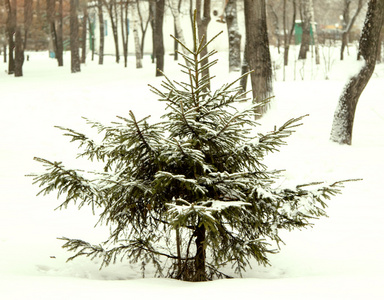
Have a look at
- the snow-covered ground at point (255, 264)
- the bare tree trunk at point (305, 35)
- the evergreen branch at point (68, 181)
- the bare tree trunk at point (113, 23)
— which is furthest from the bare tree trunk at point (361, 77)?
the bare tree trunk at point (113, 23)

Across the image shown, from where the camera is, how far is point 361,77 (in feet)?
34.3

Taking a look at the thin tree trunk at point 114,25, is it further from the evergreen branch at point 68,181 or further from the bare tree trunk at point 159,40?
the evergreen branch at point 68,181

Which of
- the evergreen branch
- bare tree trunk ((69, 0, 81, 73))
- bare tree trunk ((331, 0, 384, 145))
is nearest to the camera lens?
the evergreen branch

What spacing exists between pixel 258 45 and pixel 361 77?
2.46 meters

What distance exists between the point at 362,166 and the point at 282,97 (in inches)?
243

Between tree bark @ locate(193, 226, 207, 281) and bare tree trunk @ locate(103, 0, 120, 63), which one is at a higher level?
bare tree trunk @ locate(103, 0, 120, 63)

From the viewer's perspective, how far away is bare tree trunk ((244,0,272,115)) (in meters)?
11.7

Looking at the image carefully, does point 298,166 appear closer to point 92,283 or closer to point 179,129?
point 179,129

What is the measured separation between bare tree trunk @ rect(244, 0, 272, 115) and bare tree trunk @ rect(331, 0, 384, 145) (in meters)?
1.79

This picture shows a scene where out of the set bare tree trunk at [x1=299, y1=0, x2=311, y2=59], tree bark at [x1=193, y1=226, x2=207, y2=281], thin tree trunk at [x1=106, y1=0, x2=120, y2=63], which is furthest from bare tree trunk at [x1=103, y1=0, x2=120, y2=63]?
tree bark at [x1=193, y1=226, x2=207, y2=281]

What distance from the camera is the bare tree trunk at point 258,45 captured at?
11680 mm

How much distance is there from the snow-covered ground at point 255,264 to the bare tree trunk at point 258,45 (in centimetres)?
90

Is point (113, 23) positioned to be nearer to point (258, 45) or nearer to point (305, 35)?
point (305, 35)

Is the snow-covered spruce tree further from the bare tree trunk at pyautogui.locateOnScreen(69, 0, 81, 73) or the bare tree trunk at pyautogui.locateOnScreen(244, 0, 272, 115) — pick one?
the bare tree trunk at pyautogui.locateOnScreen(69, 0, 81, 73)
